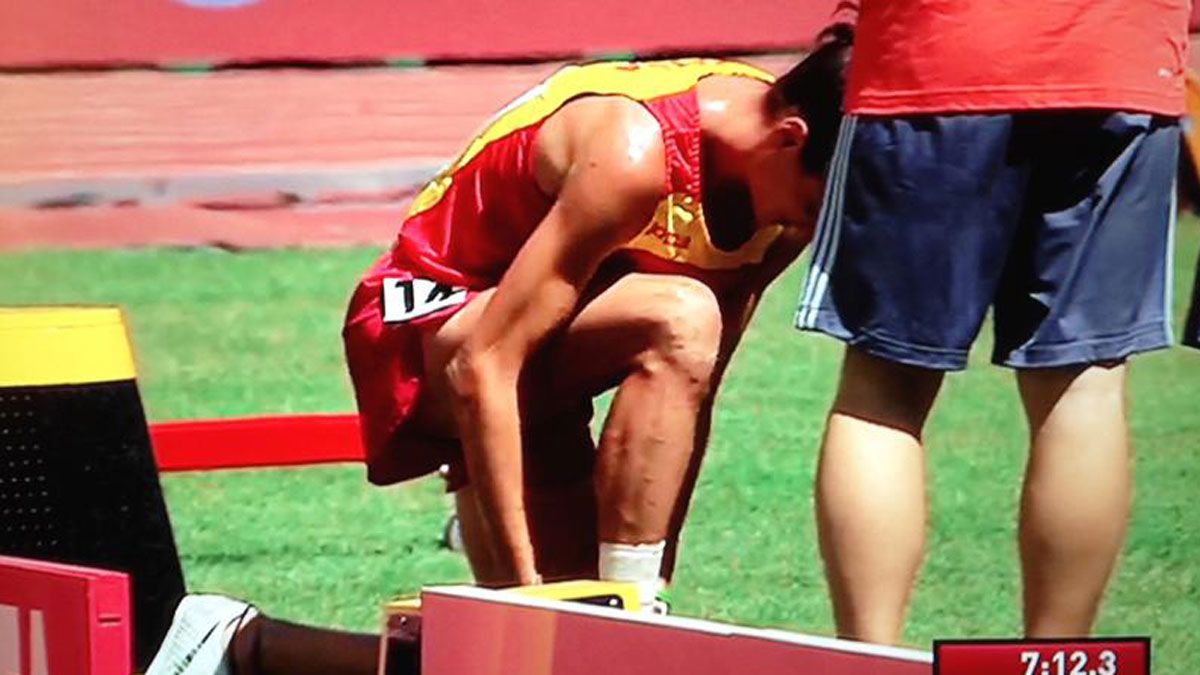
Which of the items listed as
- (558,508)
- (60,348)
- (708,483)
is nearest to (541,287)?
(558,508)

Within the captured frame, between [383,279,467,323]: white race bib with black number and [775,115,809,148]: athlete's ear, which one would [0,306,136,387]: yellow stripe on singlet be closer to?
[383,279,467,323]: white race bib with black number

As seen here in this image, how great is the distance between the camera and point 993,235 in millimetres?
2062

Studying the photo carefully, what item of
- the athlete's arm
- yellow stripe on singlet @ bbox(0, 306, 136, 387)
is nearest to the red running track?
yellow stripe on singlet @ bbox(0, 306, 136, 387)

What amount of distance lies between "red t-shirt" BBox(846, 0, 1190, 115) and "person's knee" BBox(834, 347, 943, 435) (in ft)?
0.66

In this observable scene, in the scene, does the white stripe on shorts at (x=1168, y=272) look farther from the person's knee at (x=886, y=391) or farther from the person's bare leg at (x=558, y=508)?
the person's bare leg at (x=558, y=508)

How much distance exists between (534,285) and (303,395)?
4.31 ft

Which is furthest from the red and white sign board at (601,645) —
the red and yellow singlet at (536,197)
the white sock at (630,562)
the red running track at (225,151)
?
the red running track at (225,151)

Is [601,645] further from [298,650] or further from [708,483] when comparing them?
[708,483]

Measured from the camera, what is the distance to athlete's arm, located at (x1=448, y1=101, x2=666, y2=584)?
232 centimetres

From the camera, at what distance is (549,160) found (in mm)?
2408

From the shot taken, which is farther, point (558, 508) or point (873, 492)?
point (558, 508)

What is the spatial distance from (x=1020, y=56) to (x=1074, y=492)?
34 centimetres

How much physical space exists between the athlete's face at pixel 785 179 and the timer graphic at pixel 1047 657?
30.2 inches

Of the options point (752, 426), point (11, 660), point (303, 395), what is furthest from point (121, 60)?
point (11, 660)
